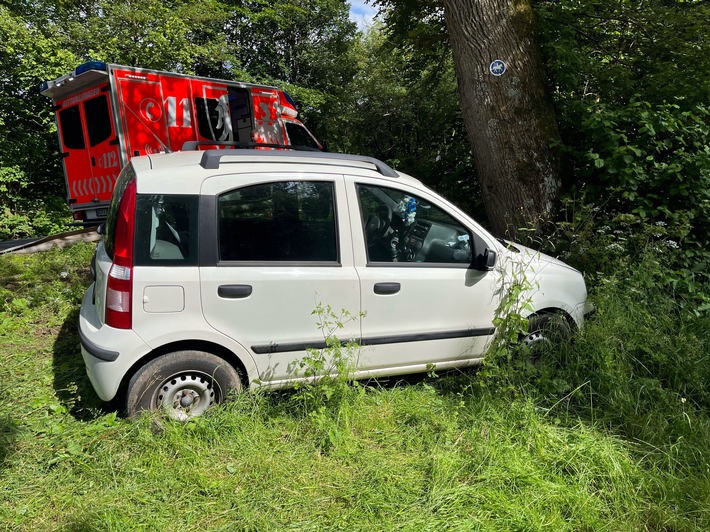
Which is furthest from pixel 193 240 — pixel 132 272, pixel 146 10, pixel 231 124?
pixel 146 10

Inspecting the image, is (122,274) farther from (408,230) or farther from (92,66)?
(92,66)

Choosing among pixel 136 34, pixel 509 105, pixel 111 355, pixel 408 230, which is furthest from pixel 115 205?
pixel 136 34

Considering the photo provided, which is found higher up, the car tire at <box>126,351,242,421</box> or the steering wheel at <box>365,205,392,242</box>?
the steering wheel at <box>365,205,392,242</box>

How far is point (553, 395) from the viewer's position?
130 inches

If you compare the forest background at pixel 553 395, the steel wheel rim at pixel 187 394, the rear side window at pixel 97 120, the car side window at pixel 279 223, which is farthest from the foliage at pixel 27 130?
the steel wheel rim at pixel 187 394

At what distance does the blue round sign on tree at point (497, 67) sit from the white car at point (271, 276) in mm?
2611

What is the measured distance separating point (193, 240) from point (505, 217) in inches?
149

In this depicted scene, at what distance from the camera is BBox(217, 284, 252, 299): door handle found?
294 cm

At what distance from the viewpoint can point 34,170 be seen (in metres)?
12.5

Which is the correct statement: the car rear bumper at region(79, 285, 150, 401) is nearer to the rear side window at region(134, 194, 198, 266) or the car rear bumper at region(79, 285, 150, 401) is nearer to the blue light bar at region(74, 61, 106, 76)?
the rear side window at region(134, 194, 198, 266)

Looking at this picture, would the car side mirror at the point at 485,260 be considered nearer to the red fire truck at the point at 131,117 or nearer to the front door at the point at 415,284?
the front door at the point at 415,284

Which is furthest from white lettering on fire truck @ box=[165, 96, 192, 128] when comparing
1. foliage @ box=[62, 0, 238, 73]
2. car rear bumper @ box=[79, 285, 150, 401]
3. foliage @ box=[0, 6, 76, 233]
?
car rear bumper @ box=[79, 285, 150, 401]

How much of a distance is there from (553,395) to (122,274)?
9.30 feet

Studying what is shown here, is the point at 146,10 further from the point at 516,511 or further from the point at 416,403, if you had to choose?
the point at 516,511
